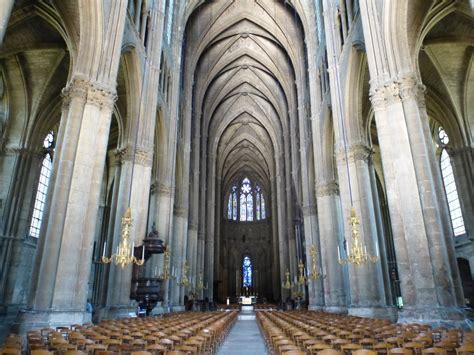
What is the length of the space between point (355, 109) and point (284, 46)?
1615 centimetres

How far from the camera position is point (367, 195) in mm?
15734

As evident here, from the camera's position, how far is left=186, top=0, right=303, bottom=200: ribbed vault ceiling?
99.9ft

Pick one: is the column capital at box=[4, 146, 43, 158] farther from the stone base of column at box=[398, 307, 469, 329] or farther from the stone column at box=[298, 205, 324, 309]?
the stone base of column at box=[398, 307, 469, 329]

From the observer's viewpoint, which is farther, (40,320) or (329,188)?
(329,188)

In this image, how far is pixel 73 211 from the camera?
34.5ft

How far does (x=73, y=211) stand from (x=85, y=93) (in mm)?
3954

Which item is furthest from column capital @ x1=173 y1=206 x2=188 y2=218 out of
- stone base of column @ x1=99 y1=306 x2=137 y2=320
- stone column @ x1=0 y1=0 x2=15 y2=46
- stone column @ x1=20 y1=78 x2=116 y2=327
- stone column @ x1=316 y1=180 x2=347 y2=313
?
stone column @ x1=0 y1=0 x2=15 y2=46

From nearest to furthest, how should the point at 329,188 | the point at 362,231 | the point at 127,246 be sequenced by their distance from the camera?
the point at 127,246, the point at 362,231, the point at 329,188

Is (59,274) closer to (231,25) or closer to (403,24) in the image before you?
(403,24)

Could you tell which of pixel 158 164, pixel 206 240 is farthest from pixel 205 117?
pixel 158 164

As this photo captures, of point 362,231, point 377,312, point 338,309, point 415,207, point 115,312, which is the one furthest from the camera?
point 338,309

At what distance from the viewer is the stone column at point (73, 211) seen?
9609 millimetres

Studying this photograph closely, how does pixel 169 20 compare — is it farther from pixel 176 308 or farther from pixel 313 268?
pixel 176 308

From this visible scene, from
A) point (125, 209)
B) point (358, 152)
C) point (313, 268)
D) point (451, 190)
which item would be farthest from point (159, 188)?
point (451, 190)
